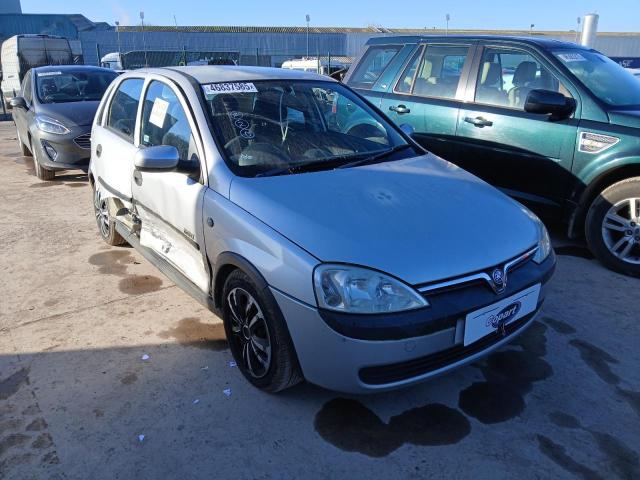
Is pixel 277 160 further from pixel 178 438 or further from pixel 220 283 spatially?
pixel 178 438

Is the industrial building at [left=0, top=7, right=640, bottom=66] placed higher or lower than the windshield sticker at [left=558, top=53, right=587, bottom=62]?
higher

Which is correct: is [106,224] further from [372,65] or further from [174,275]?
[372,65]

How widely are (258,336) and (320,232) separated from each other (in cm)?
68

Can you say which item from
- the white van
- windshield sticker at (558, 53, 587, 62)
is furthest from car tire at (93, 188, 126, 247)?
the white van

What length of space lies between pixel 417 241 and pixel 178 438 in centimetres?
142

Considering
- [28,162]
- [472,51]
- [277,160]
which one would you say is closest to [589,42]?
[472,51]

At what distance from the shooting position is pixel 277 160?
2.96 metres

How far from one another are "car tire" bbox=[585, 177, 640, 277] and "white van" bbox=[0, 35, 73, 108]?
1875 centimetres

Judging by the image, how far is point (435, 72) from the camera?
5297 mm

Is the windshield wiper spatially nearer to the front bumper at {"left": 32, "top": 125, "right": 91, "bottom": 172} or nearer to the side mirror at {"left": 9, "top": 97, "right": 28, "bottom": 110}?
the front bumper at {"left": 32, "top": 125, "right": 91, "bottom": 172}

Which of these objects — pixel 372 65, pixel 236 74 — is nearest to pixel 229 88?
pixel 236 74

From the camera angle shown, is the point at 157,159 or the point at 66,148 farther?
the point at 66,148

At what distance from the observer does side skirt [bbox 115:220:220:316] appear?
9.85 feet

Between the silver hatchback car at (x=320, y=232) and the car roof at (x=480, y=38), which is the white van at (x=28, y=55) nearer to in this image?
the car roof at (x=480, y=38)
